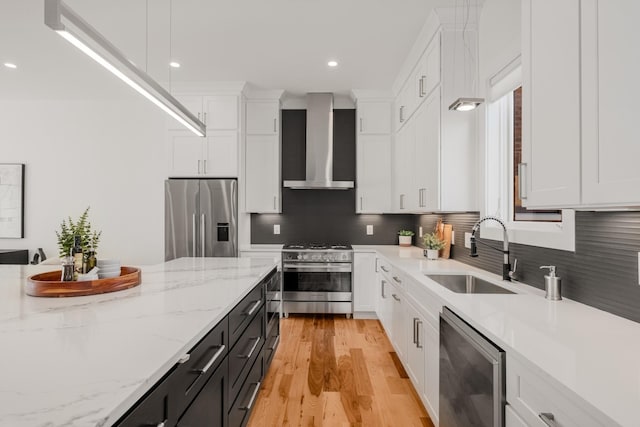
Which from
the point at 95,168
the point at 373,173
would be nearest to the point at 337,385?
the point at 373,173

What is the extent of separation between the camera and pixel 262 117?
14.7ft

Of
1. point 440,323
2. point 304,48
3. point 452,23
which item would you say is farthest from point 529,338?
point 304,48

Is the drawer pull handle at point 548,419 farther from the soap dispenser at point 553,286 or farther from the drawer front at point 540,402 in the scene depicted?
the soap dispenser at point 553,286

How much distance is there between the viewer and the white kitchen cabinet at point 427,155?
275cm

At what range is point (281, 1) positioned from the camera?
2.57 metres

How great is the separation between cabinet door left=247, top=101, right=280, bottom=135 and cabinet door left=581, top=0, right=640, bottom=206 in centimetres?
368

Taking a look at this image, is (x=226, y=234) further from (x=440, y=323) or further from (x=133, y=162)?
(x=440, y=323)

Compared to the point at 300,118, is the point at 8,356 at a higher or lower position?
lower

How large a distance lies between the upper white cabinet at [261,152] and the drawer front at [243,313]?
221cm

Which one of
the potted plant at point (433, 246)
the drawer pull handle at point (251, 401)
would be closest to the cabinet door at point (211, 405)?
the drawer pull handle at point (251, 401)

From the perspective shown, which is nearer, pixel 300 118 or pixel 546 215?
pixel 546 215

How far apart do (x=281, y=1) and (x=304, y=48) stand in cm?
75

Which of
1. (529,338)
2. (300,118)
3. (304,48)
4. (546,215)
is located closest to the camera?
(529,338)

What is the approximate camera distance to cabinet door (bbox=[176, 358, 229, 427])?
1165mm
